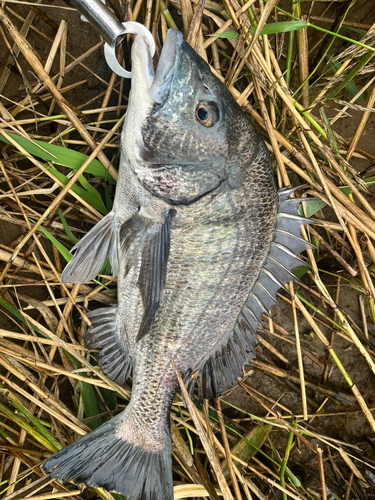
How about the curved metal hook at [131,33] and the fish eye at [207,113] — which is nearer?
the curved metal hook at [131,33]

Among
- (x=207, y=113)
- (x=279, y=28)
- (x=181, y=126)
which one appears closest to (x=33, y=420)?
(x=181, y=126)

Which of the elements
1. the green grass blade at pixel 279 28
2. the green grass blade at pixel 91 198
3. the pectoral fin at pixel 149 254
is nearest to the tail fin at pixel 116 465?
the pectoral fin at pixel 149 254

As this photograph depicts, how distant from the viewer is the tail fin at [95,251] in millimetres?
1870

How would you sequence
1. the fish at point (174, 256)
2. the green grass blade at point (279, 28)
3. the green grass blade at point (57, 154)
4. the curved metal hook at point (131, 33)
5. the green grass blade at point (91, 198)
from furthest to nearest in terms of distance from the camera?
the green grass blade at point (91, 198)
the green grass blade at point (57, 154)
the green grass blade at point (279, 28)
the fish at point (174, 256)
the curved metal hook at point (131, 33)

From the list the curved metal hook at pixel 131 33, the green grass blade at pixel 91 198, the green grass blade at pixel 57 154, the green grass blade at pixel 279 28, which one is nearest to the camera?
the curved metal hook at pixel 131 33

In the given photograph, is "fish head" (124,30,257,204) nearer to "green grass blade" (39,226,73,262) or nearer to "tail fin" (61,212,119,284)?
"tail fin" (61,212,119,284)

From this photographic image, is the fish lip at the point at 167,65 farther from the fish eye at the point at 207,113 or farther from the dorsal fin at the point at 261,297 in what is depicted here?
the dorsal fin at the point at 261,297

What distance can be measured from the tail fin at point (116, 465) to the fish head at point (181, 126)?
4.33 feet

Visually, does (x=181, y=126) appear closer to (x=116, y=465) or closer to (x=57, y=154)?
(x=57, y=154)

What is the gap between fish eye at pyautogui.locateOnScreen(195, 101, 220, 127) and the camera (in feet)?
5.03

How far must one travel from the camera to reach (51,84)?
1832mm

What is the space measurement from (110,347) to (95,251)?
1.92 ft

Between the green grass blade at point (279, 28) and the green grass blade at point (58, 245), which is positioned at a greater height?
the green grass blade at point (279, 28)

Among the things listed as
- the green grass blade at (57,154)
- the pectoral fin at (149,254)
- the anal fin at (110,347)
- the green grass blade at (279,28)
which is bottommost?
the anal fin at (110,347)
